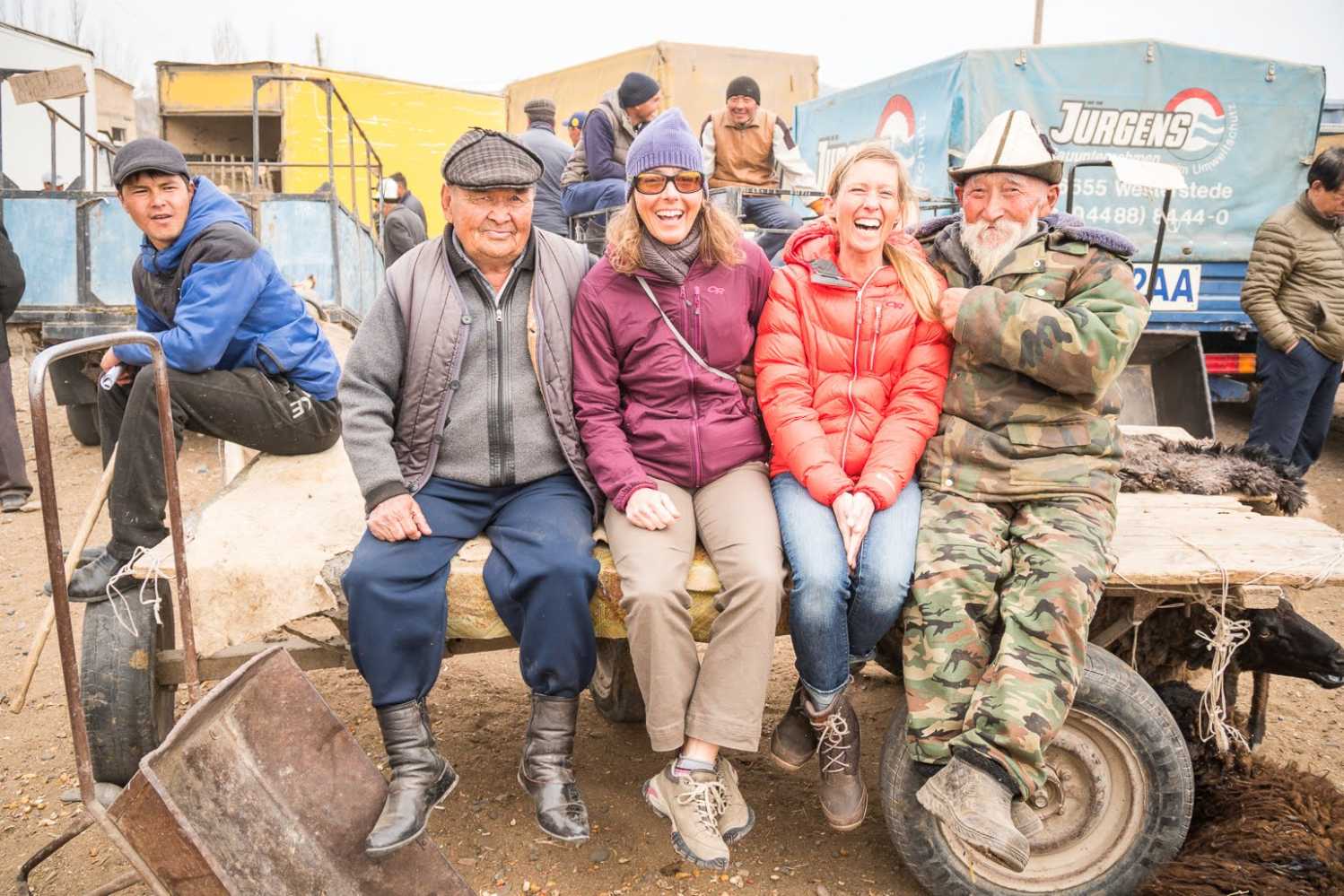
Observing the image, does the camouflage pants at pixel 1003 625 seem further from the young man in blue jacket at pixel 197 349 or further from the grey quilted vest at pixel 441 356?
the young man in blue jacket at pixel 197 349

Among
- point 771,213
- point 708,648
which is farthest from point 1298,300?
point 708,648

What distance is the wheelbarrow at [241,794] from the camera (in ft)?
6.95

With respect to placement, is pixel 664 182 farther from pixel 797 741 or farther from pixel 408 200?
pixel 408 200

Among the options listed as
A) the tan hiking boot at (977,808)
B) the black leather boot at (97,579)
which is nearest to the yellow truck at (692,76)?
the black leather boot at (97,579)

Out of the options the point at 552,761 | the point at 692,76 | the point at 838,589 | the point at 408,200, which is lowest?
the point at 552,761

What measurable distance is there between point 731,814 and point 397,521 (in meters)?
1.20

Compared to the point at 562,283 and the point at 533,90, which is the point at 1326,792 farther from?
the point at 533,90

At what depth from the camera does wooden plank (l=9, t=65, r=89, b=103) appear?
728 cm

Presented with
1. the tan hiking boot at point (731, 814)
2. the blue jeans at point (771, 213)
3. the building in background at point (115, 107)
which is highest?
the building in background at point (115, 107)

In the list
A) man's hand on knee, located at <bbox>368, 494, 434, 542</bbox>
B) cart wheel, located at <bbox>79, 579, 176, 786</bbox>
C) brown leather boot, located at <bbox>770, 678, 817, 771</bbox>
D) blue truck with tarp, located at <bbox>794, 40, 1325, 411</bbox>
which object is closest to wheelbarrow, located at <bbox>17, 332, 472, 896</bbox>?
cart wheel, located at <bbox>79, 579, 176, 786</bbox>

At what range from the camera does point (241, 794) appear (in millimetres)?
2426

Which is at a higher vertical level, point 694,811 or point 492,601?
point 492,601

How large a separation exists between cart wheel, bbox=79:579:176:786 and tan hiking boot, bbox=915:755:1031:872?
2185 millimetres

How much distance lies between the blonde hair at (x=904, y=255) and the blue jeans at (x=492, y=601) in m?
1.17
